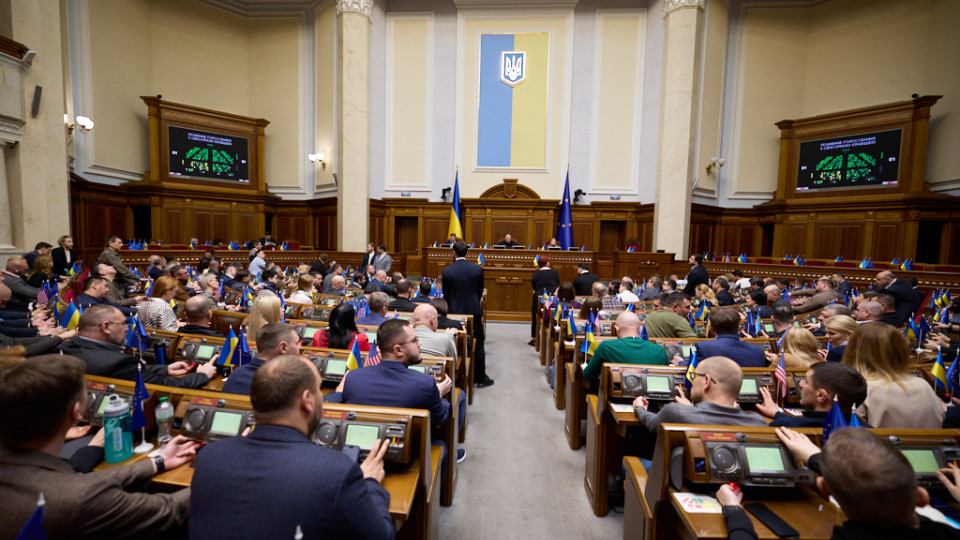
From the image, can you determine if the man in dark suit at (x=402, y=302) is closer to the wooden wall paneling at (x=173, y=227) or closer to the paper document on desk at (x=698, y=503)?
the paper document on desk at (x=698, y=503)

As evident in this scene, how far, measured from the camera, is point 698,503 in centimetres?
172

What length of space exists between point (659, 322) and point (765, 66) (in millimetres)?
13045

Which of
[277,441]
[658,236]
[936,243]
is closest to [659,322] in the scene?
[277,441]

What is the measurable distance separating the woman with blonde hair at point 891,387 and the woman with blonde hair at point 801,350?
71 centimetres

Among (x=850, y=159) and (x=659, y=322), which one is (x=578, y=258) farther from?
(x=850, y=159)

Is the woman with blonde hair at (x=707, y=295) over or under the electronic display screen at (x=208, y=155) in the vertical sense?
under

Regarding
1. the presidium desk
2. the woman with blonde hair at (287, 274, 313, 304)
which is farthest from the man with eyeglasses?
the presidium desk

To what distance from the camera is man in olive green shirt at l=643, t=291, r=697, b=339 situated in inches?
158

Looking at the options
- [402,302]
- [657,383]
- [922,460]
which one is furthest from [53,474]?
[402,302]

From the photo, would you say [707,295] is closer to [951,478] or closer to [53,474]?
[951,478]

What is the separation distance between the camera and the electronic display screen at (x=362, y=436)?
1.84 metres

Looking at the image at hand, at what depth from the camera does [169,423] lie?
6.73 ft

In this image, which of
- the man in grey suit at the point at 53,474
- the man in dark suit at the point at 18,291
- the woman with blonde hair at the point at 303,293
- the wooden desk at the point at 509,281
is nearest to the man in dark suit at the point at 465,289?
the woman with blonde hair at the point at 303,293

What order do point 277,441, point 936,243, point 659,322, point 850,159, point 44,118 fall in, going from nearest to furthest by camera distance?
point 277,441 < point 659,322 < point 44,118 < point 936,243 < point 850,159
